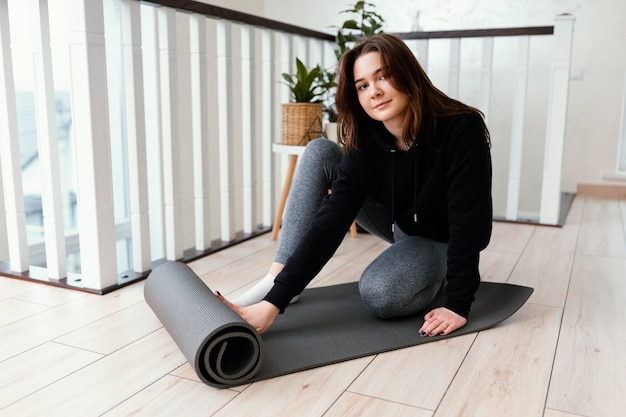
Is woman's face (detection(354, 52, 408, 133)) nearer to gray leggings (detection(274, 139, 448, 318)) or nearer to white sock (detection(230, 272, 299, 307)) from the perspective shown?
gray leggings (detection(274, 139, 448, 318))

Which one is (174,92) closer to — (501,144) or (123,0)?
(123,0)

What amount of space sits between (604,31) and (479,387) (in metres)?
3.12

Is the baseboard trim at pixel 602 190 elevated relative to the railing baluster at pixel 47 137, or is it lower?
lower

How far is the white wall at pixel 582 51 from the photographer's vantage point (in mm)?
3590

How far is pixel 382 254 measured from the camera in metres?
1.59

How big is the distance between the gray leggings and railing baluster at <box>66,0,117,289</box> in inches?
21.8

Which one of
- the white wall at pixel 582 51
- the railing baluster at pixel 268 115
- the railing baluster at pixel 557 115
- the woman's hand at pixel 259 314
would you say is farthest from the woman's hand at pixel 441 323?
the white wall at pixel 582 51

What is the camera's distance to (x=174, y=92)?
2.07 metres

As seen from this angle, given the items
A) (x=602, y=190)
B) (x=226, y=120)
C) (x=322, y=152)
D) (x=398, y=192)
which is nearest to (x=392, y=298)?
(x=398, y=192)

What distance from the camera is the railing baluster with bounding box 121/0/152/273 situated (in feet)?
6.04

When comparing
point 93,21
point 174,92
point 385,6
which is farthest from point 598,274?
point 385,6

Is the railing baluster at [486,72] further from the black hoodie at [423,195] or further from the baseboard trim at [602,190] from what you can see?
the black hoodie at [423,195]

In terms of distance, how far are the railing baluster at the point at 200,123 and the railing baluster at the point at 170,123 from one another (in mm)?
135

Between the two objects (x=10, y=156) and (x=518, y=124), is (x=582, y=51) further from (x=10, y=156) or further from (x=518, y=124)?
(x=10, y=156)
